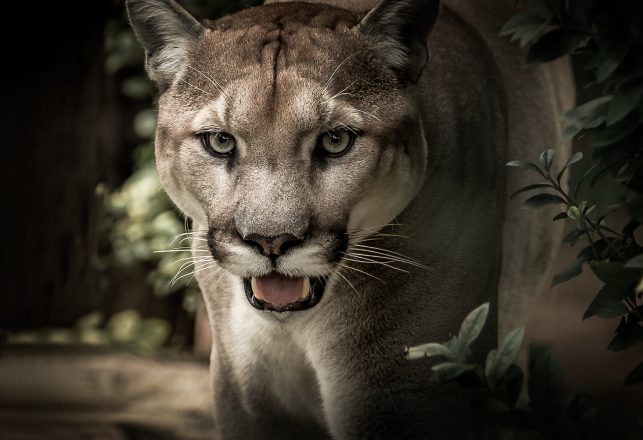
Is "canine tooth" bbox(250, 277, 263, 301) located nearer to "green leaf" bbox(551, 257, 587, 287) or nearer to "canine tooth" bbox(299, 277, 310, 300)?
"canine tooth" bbox(299, 277, 310, 300)

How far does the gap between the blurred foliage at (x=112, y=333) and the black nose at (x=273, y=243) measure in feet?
9.91

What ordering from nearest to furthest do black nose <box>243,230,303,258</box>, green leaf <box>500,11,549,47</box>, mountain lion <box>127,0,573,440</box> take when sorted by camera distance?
green leaf <box>500,11,549,47</box>, black nose <box>243,230,303,258</box>, mountain lion <box>127,0,573,440</box>

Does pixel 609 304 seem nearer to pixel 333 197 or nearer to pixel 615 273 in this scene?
pixel 615 273

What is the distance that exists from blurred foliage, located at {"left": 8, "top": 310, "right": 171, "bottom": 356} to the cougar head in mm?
2707

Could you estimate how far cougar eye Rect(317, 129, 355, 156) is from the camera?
282 centimetres

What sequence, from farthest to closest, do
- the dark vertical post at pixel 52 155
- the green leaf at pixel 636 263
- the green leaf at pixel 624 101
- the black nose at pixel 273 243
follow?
the dark vertical post at pixel 52 155 → the black nose at pixel 273 243 → the green leaf at pixel 624 101 → the green leaf at pixel 636 263

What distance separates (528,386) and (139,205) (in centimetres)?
358

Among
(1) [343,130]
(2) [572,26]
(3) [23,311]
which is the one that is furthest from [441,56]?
(3) [23,311]

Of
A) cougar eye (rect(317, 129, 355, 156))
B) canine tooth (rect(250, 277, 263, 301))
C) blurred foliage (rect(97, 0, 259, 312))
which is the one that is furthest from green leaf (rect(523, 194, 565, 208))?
blurred foliage (rect(97, 0, 259, 312))

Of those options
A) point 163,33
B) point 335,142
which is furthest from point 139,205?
point 335,142

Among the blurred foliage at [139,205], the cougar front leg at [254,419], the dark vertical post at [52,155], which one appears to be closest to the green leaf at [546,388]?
the cougar front leg at [254,419]

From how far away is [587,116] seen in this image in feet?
8.38

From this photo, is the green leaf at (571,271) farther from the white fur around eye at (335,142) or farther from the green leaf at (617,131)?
the white fur around eye at (335,142)

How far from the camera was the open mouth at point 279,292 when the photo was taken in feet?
9.32
